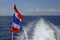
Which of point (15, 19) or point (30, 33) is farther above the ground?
point (30, 33)

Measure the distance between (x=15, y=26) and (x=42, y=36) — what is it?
9728 millimetres

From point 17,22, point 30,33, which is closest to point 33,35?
point 30,33

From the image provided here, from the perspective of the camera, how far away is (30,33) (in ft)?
102

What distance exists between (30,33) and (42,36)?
344cm

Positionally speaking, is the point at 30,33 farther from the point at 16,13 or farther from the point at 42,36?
the point at 16,13

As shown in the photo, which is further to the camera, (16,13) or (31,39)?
(31,39)

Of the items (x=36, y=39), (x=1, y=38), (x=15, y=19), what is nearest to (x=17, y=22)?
(x=15, y=19)

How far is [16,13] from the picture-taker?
19.0 meters

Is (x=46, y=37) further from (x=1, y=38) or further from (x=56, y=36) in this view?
(x=1, y=38)

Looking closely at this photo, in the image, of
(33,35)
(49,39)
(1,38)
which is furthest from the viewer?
(1,38)

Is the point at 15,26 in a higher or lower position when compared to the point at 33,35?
lower

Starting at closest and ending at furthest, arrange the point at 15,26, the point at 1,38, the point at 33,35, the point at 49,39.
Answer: the point at 15,26 < the point at 49,39 < the point at 33,35 < the point at 1,38

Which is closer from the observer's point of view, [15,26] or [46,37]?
[15,26]

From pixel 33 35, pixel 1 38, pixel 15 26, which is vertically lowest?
pixel 15 26
